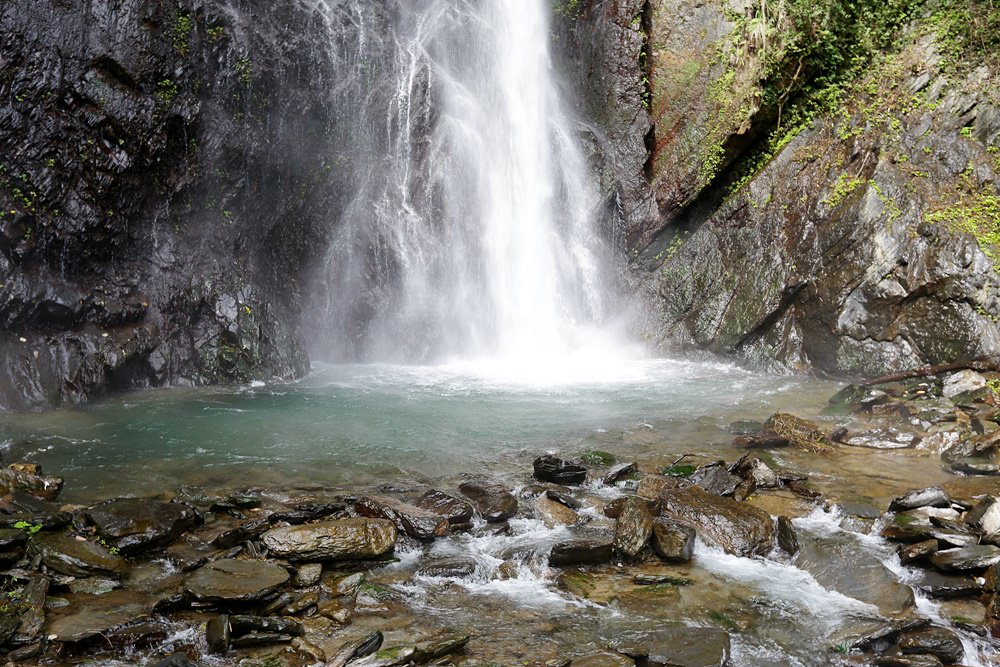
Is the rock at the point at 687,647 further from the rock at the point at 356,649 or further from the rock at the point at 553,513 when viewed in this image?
the rock at the point at 553,513

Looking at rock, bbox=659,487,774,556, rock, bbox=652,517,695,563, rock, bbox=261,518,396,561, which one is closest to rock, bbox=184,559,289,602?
rock, bbox=261,518,396,561

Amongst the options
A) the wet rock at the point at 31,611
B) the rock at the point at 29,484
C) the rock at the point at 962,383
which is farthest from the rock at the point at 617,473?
the rock at the point at 962,383

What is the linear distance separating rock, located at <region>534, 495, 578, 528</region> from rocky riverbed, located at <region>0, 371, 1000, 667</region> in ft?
0.07

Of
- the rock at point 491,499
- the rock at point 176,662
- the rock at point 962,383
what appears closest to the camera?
the rock at point 176,662

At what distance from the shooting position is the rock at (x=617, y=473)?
713cm

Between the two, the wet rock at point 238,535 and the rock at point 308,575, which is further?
the wet rock at point 238,535

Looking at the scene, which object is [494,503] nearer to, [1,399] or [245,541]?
[245,541]

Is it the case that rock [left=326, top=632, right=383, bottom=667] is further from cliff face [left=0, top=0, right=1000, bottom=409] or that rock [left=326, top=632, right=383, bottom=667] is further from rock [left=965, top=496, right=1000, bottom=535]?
cliff face [left=0, top=0, right=1000, bottom=409]

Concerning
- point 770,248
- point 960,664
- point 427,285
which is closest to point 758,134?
point 770,248

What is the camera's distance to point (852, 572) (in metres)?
5.17

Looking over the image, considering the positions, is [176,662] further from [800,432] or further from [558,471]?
[800,432]

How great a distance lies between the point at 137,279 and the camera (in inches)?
484

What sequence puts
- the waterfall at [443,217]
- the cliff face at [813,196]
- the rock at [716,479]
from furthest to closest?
the waterfall at [443,217]
the cliff face at [813,196]
the rock at [716,479]

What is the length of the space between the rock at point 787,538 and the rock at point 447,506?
2681 millimetres
